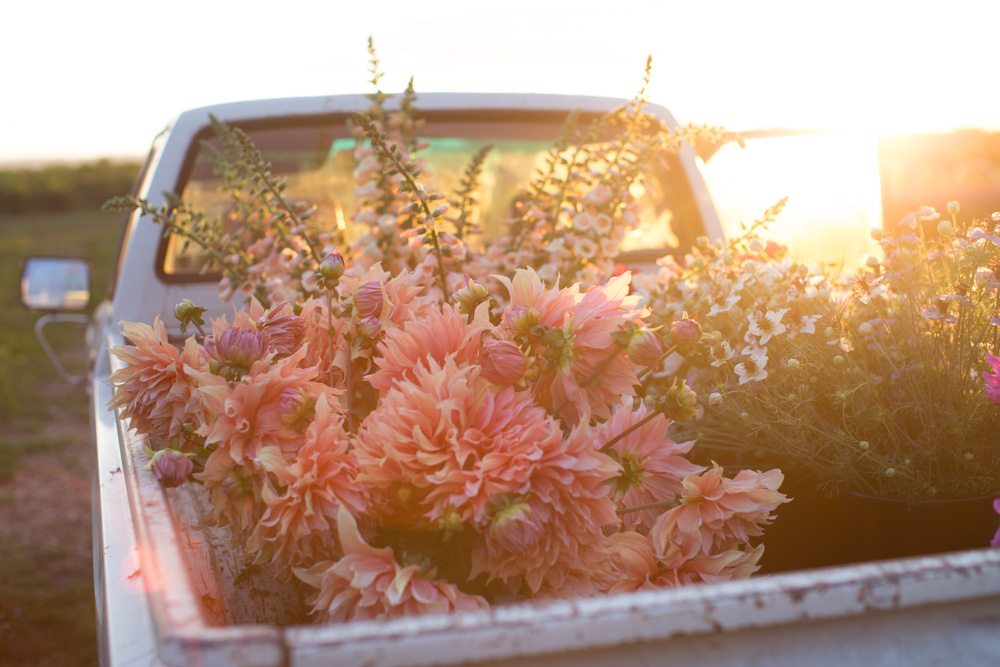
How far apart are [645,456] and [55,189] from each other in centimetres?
3955

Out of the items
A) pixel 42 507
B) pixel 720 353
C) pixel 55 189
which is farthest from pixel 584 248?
pixel 55 189

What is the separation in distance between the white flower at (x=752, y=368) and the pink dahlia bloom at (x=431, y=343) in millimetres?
552

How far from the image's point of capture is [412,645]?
863mm

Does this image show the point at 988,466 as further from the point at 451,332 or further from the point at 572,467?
the point at 451,332

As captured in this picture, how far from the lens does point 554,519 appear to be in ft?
4.09

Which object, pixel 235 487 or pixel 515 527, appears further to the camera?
pixel 235 487

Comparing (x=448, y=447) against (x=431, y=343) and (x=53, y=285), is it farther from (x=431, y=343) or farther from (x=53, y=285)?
(x=53, y=285)

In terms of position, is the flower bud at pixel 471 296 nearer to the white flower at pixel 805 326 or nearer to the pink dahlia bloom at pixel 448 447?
the pink dahlia bloom at pixel 448 447

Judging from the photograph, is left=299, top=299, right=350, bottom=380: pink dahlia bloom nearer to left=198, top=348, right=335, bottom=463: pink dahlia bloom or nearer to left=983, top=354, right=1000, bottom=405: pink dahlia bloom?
left=198, top=348, right=335, bottom=463: pink dahlia bloom

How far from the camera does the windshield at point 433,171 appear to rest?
132 inches

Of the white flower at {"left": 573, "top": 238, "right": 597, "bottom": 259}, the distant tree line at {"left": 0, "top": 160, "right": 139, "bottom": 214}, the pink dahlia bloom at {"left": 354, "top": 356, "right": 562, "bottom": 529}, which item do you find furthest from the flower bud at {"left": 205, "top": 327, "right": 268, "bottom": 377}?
the distant tree line at {"left": 0, "top": 160, "right": 139, "bottom": 214}

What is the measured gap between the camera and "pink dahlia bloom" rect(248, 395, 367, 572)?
126 centimetres

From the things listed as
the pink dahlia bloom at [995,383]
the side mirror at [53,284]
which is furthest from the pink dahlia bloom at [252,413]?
the side mirror at [53,284]

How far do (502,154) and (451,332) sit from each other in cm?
246
